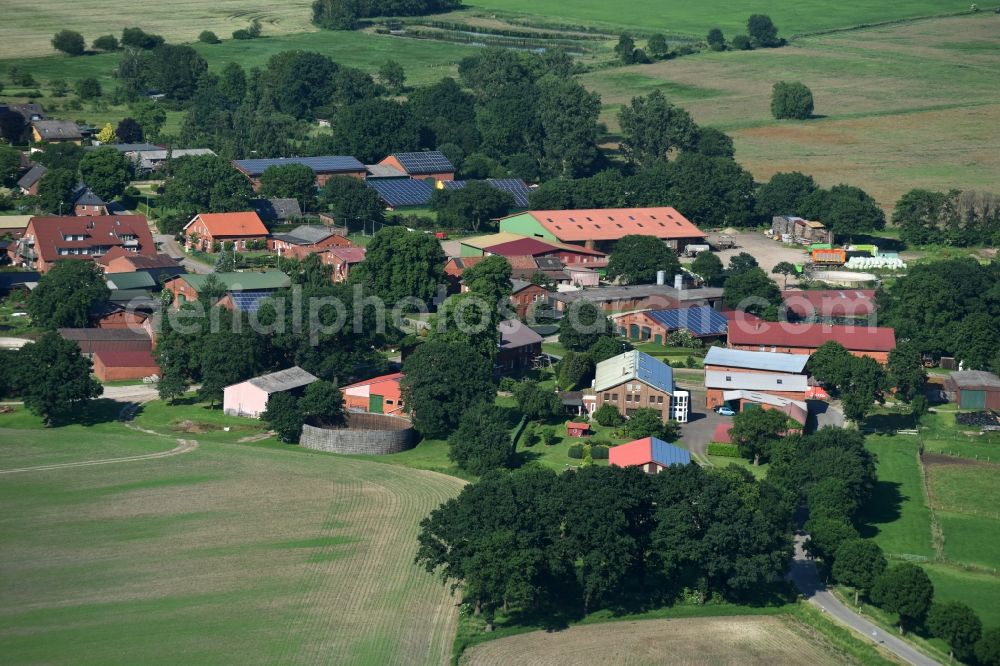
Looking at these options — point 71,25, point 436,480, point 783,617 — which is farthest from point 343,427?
point 71,25

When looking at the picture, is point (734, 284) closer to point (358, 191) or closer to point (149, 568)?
point (358, 191)

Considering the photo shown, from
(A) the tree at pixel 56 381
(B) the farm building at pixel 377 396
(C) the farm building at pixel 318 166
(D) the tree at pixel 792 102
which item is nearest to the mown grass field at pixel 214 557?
(A) the tree at pixel 56 381

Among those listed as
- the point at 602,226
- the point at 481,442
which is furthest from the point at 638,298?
the point at 481,442

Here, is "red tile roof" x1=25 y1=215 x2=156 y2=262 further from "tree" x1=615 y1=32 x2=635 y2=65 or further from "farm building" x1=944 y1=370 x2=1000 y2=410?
"tree" x1=615 y1=32 x2=635 y2=65

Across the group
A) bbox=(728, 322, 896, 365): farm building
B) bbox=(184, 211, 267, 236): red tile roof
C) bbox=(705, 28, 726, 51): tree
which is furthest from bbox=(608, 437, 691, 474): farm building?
bbox=(705, 28, 726, 51): tree

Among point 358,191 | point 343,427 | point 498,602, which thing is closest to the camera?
point 498,602

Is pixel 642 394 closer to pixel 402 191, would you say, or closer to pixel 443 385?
pixel 443 385
